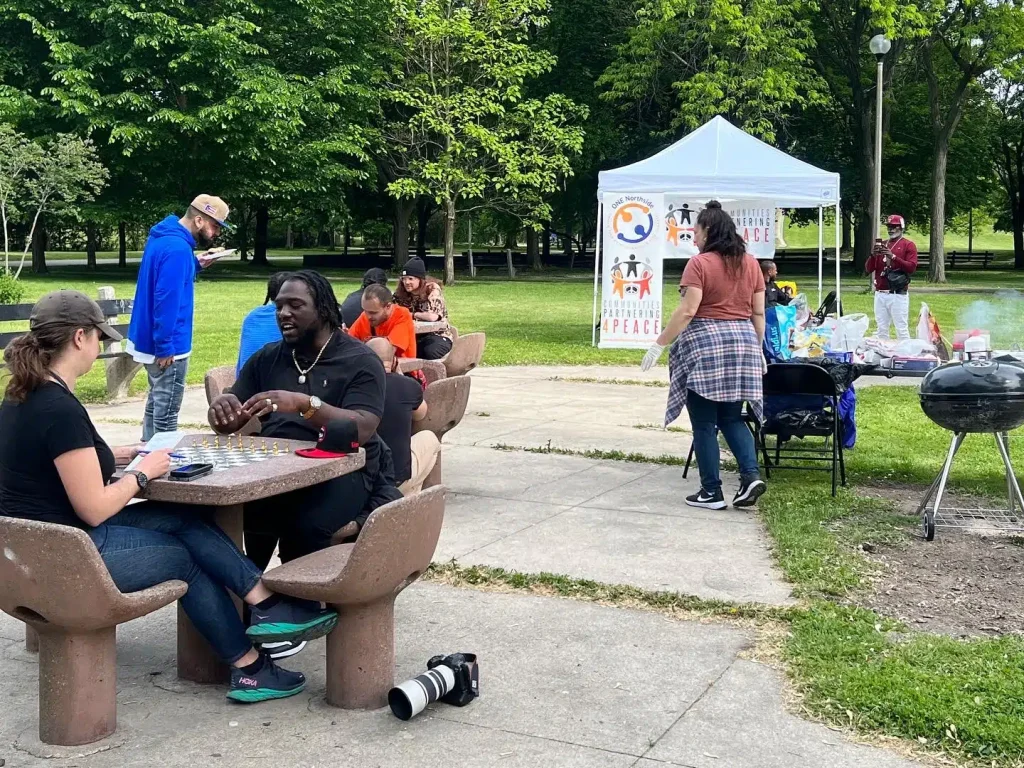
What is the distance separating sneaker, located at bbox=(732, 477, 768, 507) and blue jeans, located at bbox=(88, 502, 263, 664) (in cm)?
371

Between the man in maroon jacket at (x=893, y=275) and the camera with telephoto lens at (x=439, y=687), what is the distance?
12735 mm

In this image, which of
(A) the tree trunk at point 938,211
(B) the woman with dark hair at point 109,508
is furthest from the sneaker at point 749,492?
(A) the tree trunk at point 938,211

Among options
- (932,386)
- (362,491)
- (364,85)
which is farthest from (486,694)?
(364,85)

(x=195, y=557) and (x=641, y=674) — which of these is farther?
(x=641, y=674)

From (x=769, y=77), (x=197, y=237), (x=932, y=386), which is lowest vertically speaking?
(x=932, y=386)

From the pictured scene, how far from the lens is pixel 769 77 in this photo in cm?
3238

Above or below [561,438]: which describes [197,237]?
above

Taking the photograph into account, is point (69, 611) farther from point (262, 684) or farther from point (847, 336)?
point (847, 336)

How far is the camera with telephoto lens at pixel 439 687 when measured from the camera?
364 centimetres

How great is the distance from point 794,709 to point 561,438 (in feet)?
18.1

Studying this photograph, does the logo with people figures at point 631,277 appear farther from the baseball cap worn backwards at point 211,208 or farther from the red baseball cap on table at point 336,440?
the red baseball cap on table at point 336,440

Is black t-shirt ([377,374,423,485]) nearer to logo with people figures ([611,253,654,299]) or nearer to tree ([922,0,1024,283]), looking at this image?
logo with people figures ([611,253,654,299])

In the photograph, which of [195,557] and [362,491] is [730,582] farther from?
[195,557]

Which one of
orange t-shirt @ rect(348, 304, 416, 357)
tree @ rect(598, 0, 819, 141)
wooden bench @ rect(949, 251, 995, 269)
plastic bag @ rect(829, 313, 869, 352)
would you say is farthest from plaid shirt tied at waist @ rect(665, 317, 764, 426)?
wooden bench @ rect(949, 251, 995, 269)
